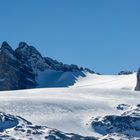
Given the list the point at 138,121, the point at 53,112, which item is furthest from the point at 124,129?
the point at 53,112

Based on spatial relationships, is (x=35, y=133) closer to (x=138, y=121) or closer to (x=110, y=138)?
(x=110, y=138)

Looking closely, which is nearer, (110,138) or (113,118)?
(110,138)

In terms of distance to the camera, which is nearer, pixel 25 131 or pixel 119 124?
pixel 25 131

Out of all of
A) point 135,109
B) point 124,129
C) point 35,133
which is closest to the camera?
point 35,133

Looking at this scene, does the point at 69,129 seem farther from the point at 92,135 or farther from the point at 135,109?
the point at 135,109

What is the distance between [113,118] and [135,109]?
951 centimetres

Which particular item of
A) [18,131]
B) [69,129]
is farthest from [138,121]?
[18,131]

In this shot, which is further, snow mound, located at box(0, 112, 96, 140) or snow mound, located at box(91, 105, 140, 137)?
snow mound, located at box(91, 105, 140, 137)

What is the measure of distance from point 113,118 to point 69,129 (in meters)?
13.5

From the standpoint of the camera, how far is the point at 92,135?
590 ft

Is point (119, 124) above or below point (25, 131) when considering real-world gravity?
above

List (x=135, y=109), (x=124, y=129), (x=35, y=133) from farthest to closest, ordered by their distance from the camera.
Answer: (x=135, y=109) → (x=124, y=129) → (x=35, y=133)

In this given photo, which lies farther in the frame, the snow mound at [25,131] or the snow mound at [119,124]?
the snow mound at [119,124]

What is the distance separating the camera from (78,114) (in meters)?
194
